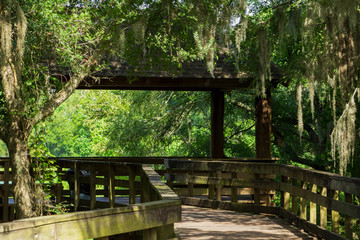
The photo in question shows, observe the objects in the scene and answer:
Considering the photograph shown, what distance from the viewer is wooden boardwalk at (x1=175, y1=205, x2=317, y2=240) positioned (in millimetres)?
7617

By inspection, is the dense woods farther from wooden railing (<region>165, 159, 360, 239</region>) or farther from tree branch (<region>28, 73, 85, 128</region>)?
wooden railing (<region>165, 159, 360, 239</region>)

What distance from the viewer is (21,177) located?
10.8 meters

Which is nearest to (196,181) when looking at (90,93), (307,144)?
(307,144)

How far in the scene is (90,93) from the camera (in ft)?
107

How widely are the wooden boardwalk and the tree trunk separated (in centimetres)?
288

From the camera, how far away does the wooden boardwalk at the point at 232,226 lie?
762 centimetres

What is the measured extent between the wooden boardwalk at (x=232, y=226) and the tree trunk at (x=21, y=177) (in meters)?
2.88

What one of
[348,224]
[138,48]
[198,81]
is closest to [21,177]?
[138,48]

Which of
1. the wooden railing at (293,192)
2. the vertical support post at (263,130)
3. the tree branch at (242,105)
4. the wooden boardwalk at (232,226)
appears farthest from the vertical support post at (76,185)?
the tree branch at (242,105)

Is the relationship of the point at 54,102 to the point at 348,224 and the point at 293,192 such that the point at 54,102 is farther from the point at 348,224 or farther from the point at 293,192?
the point at 348,224

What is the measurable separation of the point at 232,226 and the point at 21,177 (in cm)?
435

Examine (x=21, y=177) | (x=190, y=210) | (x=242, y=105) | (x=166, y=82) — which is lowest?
(x=190, y=210)

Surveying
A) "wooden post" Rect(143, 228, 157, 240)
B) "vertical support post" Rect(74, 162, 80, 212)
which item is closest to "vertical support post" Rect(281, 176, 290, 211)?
"vertical support post" Rect(74, 162, 80, 212)

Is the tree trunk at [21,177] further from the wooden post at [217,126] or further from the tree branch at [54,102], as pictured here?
the wooden post at [217,126]
